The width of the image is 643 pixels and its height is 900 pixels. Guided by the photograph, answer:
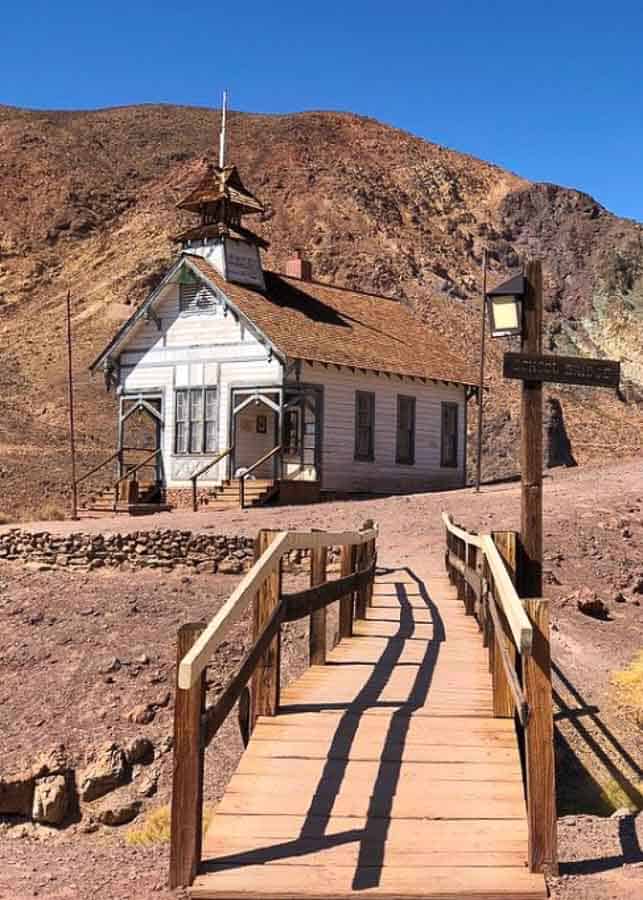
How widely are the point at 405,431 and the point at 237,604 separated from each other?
84.2 ft

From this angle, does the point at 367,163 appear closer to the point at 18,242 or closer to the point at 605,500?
the point at 18,242

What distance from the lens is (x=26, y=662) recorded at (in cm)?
1358

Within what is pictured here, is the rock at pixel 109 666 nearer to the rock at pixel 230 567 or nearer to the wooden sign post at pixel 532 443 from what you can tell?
the rock at pixel 230 567

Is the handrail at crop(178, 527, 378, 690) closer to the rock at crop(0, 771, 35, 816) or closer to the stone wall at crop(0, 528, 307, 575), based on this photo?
the rock at crop(0, 771, 35, 816)

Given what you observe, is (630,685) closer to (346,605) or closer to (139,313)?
(346,605)

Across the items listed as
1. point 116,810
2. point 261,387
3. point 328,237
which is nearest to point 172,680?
point 116,810

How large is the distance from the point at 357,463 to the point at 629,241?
48231 millimetres

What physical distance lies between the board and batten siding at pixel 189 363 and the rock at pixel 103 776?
18.2 meters

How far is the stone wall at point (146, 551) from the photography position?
18422 mm

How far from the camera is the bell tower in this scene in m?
31.2

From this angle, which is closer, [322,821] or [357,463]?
[322,821]

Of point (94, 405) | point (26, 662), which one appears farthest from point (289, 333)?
point (94, 405)

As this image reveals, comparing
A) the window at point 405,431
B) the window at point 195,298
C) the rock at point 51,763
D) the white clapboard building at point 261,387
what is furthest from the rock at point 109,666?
the window at point 405,431

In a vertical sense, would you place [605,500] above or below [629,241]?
below
